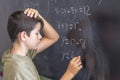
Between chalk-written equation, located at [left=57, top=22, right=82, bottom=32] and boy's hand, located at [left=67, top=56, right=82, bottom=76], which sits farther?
chalk-written equation, located at [left=57, top=22, right=82, bottom=32]

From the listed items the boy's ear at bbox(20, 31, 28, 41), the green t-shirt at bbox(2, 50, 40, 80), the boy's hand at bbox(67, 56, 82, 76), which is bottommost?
the boy's hand at bbox(67, 56, 82, 76)

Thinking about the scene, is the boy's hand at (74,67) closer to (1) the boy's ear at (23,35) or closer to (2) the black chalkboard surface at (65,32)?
(2) the black chalkboard surface at (65,32)

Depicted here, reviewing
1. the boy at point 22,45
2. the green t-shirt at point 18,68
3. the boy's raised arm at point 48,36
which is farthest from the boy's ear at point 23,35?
the boy's raised arm at point 48,36

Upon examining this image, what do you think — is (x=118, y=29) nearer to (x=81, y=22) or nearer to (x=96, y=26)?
(x=96, y=26)

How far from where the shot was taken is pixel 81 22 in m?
1.88

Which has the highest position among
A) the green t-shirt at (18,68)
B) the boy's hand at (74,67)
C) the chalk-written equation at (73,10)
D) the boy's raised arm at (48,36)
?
the chalk-written equation at (73,10)

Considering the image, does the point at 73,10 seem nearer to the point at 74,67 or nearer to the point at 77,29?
the point at 77,29

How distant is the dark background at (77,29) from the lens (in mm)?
1704

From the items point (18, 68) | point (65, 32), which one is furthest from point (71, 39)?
point (18, 68)

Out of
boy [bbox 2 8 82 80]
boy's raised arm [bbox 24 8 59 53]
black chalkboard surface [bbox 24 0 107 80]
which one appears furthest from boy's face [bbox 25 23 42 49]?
black chalkboard surface [bbox 24 0 107 80]

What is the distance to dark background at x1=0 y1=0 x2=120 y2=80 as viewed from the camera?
1704 mm

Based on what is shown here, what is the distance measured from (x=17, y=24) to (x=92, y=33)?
48cm

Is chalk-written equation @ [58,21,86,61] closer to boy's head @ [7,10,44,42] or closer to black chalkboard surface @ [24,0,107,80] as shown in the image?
black chalkboard surface @ [24,0,107,80]

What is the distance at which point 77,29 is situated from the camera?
74.5 inches
